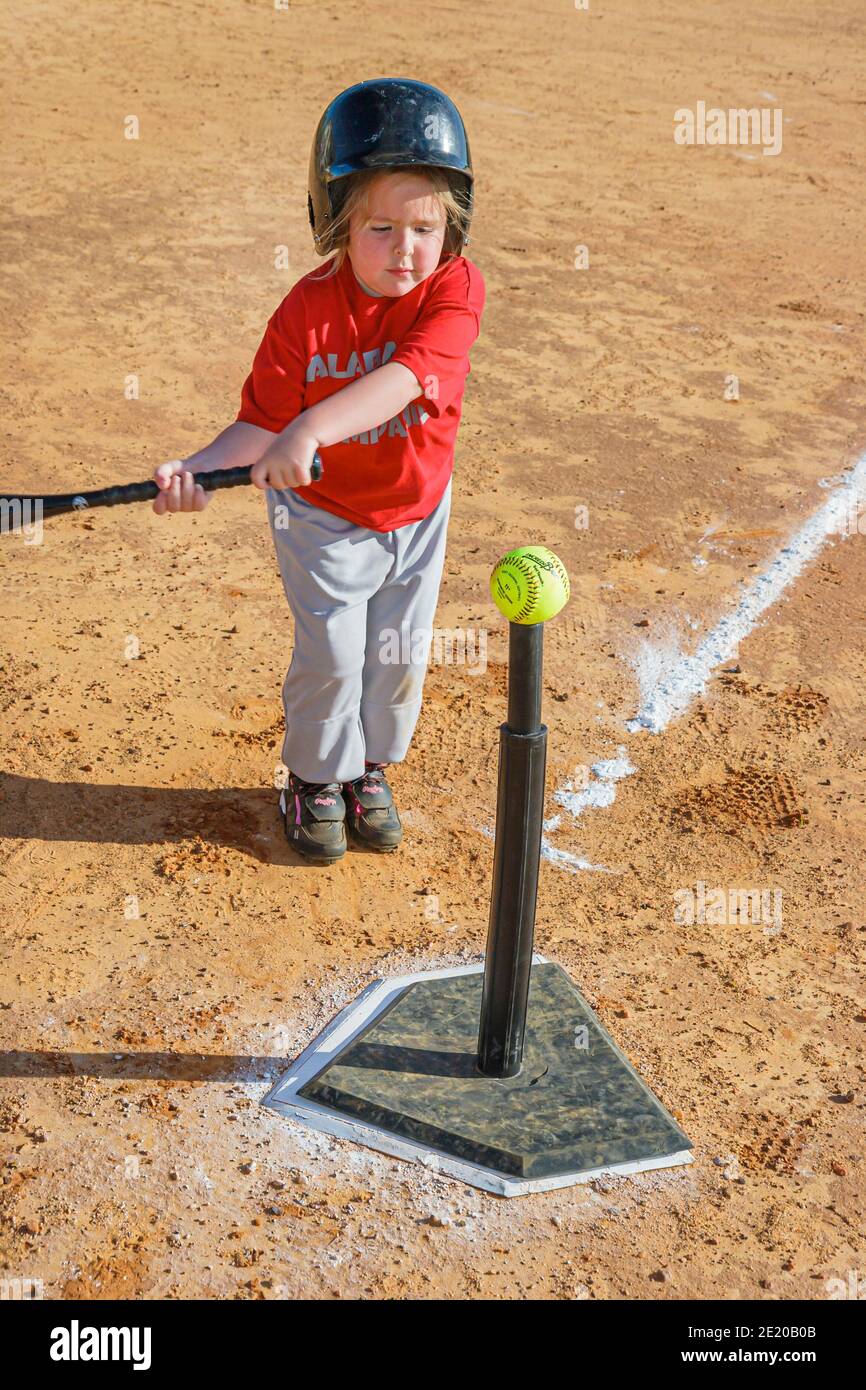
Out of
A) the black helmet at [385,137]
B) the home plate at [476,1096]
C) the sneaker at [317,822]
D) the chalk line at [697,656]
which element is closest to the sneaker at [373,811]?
the sneaker at [317,822]

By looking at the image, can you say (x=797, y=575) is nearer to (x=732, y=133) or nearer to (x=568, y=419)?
(x=568, y=419)

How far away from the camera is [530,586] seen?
256 centimetres

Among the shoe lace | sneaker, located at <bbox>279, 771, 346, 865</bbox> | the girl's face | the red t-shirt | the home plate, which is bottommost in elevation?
the home plate

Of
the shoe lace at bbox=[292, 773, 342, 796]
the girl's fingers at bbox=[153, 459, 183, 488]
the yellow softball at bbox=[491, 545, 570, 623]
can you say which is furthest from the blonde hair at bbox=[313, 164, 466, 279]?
the shoe lace at bbox=[292, 773, 342, 796]

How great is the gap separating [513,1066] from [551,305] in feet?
16.9

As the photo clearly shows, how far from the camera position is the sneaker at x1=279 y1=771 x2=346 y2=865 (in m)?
3.72

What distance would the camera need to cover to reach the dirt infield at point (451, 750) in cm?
281

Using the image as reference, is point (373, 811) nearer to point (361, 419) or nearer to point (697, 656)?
point (361, 419)

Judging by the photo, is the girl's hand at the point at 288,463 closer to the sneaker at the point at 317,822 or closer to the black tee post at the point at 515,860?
the black tee post at the point at 515,860

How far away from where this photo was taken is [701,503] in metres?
5.77

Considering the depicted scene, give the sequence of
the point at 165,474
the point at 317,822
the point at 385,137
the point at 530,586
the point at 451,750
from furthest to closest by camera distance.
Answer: the point at 451,750 < the point at 317,822 < the point at 385,137 < the point at 165,474 < the point at 530,586

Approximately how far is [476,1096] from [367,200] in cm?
188

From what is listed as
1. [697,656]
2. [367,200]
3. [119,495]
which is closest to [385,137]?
[367,200]

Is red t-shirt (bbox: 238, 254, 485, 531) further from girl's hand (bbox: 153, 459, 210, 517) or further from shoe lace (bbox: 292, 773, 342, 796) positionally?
shoe lace (bbox: 292, 773, 342, 796)
